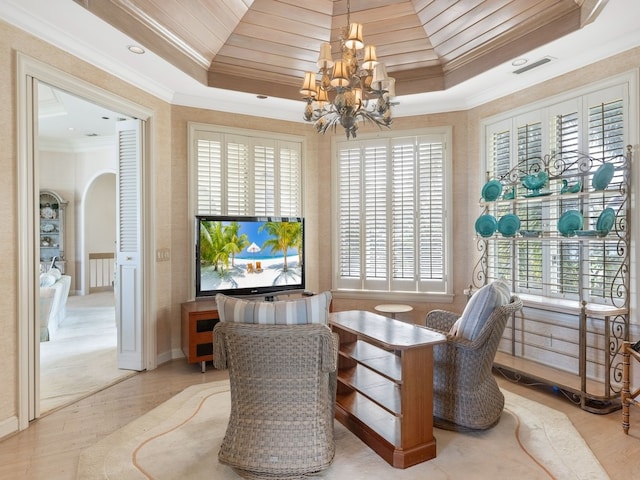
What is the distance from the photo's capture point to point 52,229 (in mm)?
8750

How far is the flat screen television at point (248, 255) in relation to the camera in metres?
4.43

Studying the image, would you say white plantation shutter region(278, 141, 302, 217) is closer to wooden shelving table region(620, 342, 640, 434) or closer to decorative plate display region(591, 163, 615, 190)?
decorative plate display region(591, 163, 615, 190)

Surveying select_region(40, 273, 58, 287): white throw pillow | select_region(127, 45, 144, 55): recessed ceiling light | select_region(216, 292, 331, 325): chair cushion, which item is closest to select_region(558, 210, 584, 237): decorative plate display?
select_region(216, 292, 331, 325): chair cushion

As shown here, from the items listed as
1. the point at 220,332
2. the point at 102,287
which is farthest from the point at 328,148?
the point at 102,287

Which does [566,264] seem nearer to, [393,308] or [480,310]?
[480,310]

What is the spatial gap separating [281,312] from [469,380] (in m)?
1.47

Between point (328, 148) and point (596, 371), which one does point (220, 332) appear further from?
point (328, 148)

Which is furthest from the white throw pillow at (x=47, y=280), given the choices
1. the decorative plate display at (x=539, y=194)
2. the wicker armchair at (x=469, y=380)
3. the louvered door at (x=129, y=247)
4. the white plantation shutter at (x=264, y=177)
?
the decorative plate display at (x=539, y=194)

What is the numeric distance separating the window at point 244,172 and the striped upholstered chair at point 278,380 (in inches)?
105

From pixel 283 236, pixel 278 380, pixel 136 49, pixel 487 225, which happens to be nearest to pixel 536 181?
pixel 487 225

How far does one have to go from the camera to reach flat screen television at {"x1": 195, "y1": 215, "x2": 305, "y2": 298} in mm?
4430

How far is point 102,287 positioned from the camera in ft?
30.9

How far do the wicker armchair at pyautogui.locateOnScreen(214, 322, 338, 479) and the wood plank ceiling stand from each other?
255cm

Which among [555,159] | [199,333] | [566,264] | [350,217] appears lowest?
[199,333]
